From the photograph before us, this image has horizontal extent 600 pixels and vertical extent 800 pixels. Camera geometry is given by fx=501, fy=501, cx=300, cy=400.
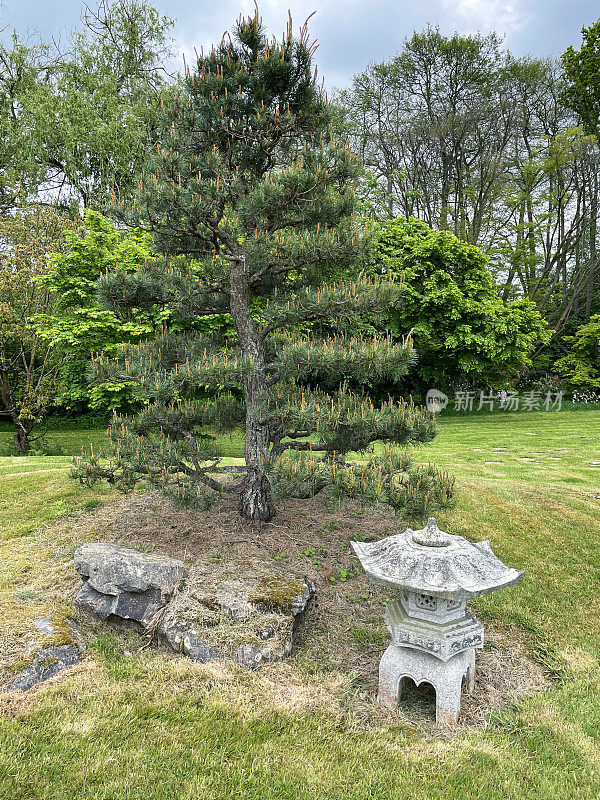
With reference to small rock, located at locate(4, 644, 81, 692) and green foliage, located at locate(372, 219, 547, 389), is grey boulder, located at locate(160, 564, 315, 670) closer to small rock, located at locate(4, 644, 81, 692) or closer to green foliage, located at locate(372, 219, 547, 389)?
small rock, located at locate(4, 644, 81, 692)

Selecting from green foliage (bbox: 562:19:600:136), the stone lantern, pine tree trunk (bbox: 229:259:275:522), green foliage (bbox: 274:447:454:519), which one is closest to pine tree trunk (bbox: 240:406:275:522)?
pine tree trunk (bbox: 229:259:275:522)

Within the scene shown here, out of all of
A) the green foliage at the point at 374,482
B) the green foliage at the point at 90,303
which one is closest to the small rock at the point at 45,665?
the green foliage at the point at 374,482

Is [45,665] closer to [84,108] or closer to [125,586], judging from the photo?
[125,586]

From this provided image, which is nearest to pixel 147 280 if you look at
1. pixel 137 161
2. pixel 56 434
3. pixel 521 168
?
pixel 137 161

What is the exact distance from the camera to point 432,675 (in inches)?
137

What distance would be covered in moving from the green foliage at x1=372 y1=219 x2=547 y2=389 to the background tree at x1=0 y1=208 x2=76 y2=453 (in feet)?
35.2

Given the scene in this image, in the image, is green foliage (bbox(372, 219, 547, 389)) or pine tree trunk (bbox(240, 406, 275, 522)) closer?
pine tree trunk (bbox(240, 406, 275, 522))

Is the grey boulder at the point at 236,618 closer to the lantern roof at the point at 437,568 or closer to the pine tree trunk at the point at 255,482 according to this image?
the lantern roof at the point at 437,568

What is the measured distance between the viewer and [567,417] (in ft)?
62.0

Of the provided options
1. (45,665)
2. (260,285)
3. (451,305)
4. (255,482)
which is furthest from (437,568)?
(451,305)

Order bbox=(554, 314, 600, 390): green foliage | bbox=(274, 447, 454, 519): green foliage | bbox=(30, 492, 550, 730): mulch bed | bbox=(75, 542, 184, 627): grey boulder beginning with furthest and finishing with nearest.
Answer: bbox=(554, 314, 600, 390): green foliage
bbox=(274, 447, 454, 519): green foliage
bbox=(75, 542, 184, 627): grey boulder
bbox=(30, 492, 550, 730): mulch bed

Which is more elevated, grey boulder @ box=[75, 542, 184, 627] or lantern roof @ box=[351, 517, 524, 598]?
lantern roof @ box=[351, 517, 524, 598]

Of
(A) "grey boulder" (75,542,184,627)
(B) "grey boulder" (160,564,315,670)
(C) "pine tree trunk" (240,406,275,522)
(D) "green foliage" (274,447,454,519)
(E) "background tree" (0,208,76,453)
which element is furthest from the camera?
(E) "background tree" (0,208,76,453)

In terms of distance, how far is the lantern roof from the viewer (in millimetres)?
3309
